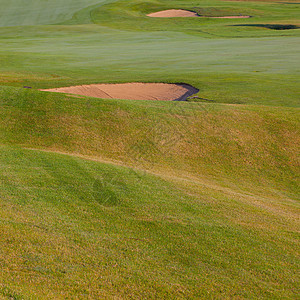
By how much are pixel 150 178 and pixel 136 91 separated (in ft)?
36.3

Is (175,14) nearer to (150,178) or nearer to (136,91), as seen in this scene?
(136,91)

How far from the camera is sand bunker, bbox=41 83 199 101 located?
18953mm

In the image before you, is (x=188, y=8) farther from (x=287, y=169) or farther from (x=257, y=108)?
(x=287, y=169)

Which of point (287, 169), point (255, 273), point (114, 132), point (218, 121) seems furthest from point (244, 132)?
point (255, 273)

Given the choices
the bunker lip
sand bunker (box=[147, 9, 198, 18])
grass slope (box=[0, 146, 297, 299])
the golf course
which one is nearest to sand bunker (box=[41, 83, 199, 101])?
the golf course

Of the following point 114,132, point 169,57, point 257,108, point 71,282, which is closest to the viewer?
point 71,282

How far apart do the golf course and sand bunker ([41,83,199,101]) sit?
6 centimetres

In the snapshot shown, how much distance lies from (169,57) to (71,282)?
26185 mm

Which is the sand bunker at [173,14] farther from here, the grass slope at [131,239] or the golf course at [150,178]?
the grass slope at [131,239]

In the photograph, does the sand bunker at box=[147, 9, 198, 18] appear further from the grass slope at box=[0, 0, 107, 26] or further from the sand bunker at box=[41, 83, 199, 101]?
the sand bunker at box=[41, 83, 199, 101]

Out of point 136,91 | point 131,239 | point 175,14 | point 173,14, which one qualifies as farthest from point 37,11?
point 131,239

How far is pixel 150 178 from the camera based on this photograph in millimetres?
9492

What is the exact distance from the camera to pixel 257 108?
1549cm

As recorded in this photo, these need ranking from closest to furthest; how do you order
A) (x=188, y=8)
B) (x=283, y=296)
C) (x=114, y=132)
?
(x=283, y=296) < (x=114, y=132) < (x=188, y=8)
